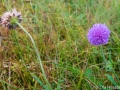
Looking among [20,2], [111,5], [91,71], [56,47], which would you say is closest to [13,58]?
[56,47]

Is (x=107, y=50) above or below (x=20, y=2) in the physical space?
below

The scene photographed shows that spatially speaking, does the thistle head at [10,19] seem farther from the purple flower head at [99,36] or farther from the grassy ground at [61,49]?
the purple flower head at [99,36]

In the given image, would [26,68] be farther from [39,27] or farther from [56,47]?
[39,27]

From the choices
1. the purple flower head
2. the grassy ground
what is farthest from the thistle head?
the purple flower head

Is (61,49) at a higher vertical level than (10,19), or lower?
lower

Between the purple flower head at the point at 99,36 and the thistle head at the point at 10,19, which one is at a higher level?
the thistle head at the point at 10,19

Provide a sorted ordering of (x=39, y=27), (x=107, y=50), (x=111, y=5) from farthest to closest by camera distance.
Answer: (x=111, y=5), (x=39, y=27), (x=107, y=50)

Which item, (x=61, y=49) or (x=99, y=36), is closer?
(x=99, y=36)

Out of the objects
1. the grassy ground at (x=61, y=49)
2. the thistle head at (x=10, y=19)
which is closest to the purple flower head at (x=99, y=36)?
the grassy ground at (x=61, y=49)
